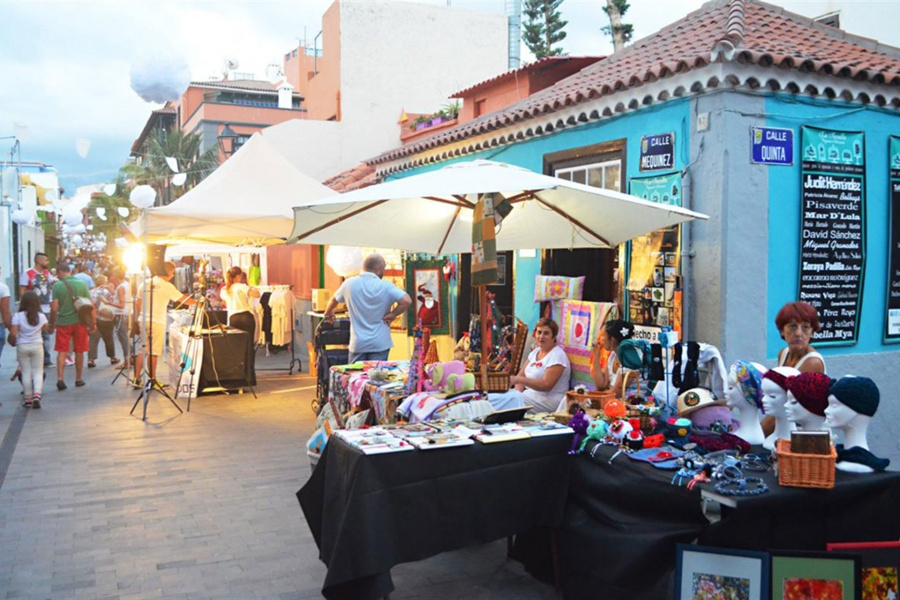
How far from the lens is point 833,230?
22.5ft

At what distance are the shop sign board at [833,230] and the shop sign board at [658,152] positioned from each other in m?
1.11

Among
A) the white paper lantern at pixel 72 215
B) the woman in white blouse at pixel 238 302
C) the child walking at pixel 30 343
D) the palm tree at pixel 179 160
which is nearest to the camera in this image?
the child walking at pixel 30 343

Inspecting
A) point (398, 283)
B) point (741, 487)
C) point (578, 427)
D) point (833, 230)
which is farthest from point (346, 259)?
point (741, 487)

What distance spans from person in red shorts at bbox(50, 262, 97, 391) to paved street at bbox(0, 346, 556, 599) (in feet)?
7.38

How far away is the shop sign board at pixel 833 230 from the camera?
6672mm

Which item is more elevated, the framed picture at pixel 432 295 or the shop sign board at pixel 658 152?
the shop sign board at pixel 658 152

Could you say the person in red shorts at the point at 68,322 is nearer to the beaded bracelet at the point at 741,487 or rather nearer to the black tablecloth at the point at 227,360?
the black tablecloth at the point at 227,360

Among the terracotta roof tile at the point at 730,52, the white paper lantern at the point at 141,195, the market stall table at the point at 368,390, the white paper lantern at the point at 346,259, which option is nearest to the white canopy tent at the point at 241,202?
the white paper lantern at the point at 346,259

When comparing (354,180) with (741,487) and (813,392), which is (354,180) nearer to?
(813,392)

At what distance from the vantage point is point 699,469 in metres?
4.01

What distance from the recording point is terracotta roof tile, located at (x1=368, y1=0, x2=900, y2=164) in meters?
6.17

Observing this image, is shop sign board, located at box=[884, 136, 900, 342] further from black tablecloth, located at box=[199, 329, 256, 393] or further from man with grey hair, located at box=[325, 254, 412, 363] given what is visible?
black tablecloth, located at box=[199, 329, 256, 393]

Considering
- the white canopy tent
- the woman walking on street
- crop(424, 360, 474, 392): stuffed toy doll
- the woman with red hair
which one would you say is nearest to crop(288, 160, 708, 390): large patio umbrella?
crop(424, 360, 474, 392): stuffed toy doll

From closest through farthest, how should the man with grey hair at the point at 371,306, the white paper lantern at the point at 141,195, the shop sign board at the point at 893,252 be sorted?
the shop sign board at the point at 893,252 → the man with grey hair at the point at 371,306 → the white paper lantern at the point at 141,195
